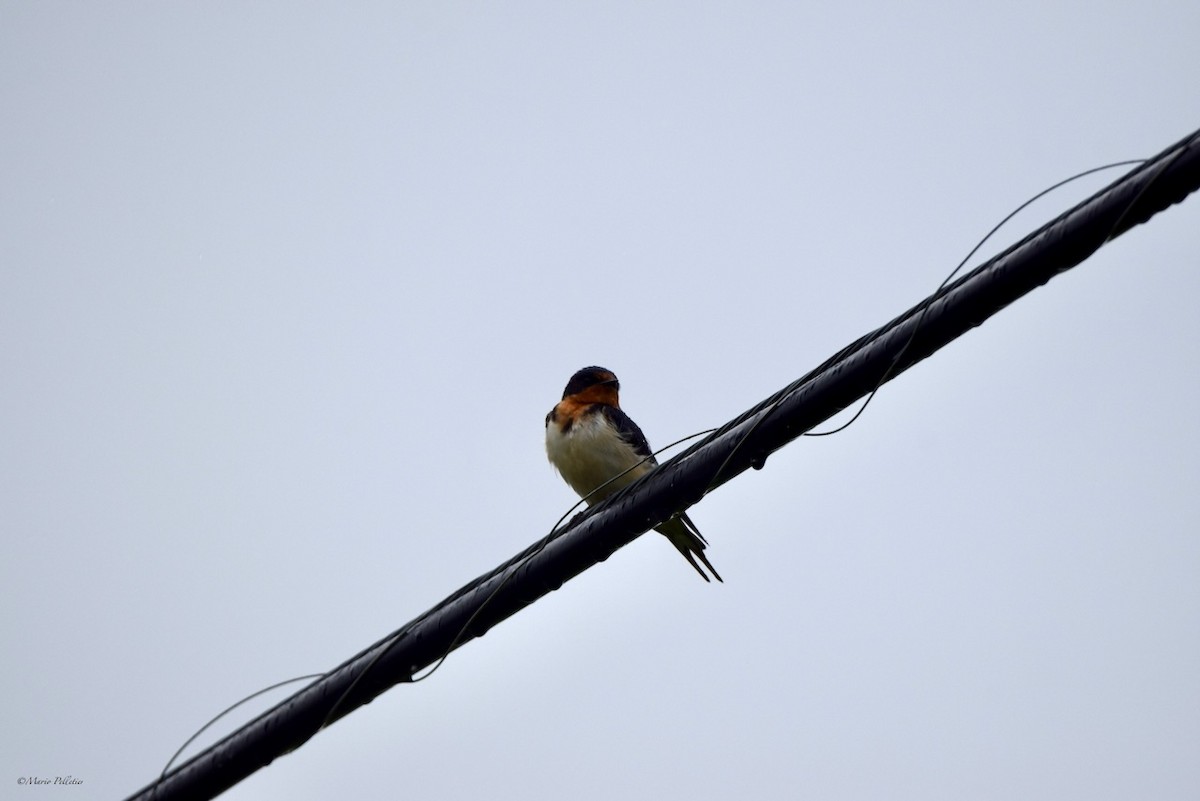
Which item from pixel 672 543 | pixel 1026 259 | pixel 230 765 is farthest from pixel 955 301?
pixel 672 543

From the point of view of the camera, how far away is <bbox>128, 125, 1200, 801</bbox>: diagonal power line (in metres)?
3.99

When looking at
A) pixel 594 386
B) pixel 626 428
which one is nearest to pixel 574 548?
pixel 626 428

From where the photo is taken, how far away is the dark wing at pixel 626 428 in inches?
348

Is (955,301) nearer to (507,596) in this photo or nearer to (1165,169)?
(1165,169)

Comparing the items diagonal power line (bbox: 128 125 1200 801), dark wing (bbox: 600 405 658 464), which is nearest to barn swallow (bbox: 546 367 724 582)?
dark wing (bbox: 600 405 658 464)

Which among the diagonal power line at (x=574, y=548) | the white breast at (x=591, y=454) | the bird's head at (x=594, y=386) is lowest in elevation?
the diagonal power line at (x=574, y=548)

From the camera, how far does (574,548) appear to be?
Answer: 180 inches

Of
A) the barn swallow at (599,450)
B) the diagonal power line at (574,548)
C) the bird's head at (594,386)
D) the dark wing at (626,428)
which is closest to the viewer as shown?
the diagonal power line at (574,548)

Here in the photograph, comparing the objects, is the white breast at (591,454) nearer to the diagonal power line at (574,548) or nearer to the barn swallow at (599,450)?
the barn swallow at (599,450)

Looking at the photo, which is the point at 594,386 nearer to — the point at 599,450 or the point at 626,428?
the point at 626,428

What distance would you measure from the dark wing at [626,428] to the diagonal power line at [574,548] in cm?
410

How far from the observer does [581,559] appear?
4562mm

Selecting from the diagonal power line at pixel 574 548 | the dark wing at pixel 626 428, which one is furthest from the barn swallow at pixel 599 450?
the diagonal power line at pixel 574 548

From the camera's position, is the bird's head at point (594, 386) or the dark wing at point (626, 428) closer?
the dark wing at point (626, 428)
